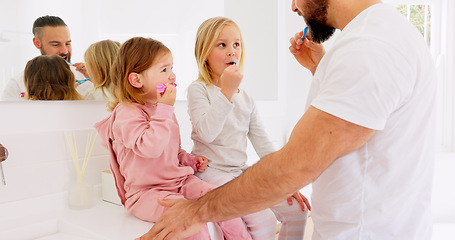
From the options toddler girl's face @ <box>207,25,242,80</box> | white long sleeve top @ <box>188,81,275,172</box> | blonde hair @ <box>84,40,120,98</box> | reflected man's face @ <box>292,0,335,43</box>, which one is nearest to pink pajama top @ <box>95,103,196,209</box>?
white long sleeve top @ <box>188,81,275,172</box>

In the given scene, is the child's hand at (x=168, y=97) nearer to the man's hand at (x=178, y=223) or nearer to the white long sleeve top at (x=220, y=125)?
the white long sleeve top at (x=220, y=125)

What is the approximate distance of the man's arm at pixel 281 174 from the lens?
0.68m

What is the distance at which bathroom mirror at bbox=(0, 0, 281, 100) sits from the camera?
117cm

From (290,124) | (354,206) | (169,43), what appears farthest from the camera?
(290,124)

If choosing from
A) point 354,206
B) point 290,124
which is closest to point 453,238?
point 290,124

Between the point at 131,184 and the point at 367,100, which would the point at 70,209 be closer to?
the point at 131,184

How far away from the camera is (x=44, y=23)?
1224mm

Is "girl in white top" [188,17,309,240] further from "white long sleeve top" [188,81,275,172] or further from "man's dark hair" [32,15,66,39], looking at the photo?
"man's dark hair" [32,15,66,39]

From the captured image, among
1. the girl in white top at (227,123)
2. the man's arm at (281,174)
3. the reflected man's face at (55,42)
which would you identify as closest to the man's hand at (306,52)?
the girl in white top at (227,123)

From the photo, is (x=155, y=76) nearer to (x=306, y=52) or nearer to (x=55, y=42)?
(x=55, y=42)

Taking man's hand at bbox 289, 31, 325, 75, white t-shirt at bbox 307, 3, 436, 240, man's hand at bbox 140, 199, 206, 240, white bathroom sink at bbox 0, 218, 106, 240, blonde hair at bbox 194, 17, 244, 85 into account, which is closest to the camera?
white t-shirt at bbox 307, 3, 436, 240

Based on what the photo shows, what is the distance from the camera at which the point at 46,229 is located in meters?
1.16

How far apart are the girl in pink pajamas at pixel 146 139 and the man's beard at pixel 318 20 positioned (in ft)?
1.49

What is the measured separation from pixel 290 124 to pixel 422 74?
69.1 inches
